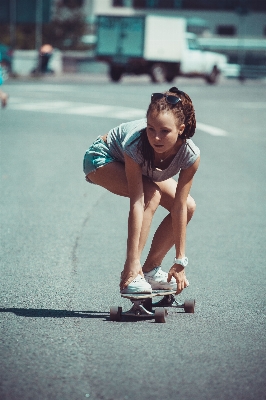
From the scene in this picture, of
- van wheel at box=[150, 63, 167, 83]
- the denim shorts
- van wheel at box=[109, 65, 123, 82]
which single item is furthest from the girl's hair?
van wheel at box=[109, 65, 123, 82]

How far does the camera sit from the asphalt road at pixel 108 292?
12.2 ft

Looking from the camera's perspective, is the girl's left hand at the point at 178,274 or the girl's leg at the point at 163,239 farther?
the girl's leg at the point at 163,239

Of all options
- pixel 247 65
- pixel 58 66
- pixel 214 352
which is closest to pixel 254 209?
pixel 214 352

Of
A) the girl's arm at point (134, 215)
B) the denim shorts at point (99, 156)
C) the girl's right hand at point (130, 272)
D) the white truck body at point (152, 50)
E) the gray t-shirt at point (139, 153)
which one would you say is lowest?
the white truck body at point (152, 50)

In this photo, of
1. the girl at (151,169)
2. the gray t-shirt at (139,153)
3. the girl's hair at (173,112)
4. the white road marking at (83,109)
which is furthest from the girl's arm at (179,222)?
the white road marking at (83,109)

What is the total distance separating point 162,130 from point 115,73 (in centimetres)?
3423

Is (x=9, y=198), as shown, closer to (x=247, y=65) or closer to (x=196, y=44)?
(x=196, y=44)

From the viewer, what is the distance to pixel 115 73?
38.3 m

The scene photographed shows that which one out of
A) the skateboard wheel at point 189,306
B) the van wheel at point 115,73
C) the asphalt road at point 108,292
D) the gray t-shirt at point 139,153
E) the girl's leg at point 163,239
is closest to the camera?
the asphalt road at point 108,292

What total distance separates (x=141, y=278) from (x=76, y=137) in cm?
994

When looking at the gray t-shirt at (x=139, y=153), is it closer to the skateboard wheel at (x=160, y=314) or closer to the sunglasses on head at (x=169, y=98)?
the sunglasses on head at (x=169, y=98)

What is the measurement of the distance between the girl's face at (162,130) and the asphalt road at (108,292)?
95cm

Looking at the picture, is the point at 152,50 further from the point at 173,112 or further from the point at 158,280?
the point at 173,112

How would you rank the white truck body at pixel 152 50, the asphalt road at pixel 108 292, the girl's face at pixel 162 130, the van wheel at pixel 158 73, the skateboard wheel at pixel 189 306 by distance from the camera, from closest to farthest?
the asphalt road at pixel 108 292, the girl's face at pixel 162 130, the skateboard wheel at pixel 189 306, the van wheel at pixel 158 73, the white truck body at pixel 152 50
